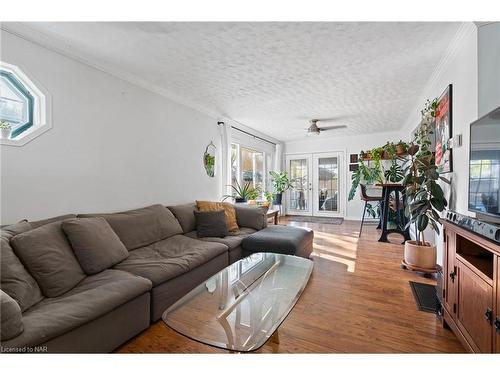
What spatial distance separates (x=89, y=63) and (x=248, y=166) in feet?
13.2

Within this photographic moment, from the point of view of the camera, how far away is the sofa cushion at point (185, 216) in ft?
10.6

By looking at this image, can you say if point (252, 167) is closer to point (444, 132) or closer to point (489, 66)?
point (444, 132)

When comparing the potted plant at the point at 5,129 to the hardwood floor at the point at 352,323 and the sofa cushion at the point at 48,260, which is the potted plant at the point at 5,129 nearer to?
the sofa cushion at the point at 48,260

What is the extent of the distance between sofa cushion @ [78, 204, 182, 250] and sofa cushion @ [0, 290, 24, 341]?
1213 mm

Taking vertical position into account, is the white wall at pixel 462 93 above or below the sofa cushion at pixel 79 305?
above

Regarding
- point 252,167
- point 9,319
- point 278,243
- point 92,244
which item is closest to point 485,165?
point 278,243

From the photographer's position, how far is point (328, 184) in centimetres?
714

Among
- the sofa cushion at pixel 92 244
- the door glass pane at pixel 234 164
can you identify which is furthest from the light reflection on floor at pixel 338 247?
the sofa cushion at pixel 92 244

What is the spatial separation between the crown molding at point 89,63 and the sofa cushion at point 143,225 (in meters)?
1.50

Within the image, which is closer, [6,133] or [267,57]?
[6,133]

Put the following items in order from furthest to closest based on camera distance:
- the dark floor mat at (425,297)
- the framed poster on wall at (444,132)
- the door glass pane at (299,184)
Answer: the door glass pane at (299,184) < the framed poster on wall at (444,132) < the dark floor mat at (425,297)
